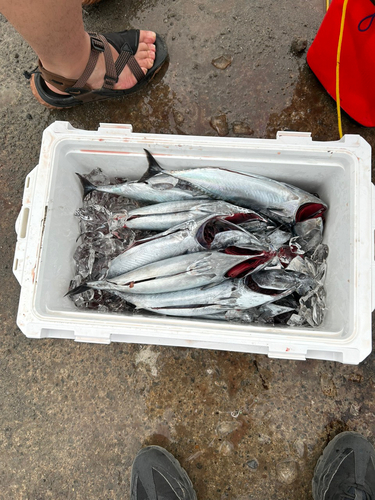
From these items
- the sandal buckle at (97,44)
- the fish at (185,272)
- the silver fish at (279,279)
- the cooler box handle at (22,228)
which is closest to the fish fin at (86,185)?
the cooler box handle at (22,228)

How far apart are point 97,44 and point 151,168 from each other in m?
0.89

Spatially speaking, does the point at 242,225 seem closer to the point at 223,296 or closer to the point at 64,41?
the point at 223,296

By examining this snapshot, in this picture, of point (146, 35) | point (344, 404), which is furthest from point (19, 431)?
point (146, 35)

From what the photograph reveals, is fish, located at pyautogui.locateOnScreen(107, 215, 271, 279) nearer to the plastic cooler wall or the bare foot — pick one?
the plastic cooler wall

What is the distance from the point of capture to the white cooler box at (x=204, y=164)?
1.34 metres

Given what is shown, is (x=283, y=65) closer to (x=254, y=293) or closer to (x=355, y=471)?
(x=254, y=293)

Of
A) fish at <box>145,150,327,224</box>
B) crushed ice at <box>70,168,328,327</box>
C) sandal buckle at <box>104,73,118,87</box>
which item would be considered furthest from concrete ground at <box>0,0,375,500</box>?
fish at <box>145,150,327,224</box>

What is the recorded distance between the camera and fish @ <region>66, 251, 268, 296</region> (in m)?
1.48

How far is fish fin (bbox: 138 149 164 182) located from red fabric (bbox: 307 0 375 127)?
107 centimetres

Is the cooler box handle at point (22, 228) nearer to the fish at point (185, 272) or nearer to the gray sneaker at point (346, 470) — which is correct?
the fish at point (185, 272)

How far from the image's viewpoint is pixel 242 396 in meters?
1.89

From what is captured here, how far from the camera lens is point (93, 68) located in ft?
6.07

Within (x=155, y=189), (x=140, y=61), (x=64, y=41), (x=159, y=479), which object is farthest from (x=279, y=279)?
(x=140, y=61)

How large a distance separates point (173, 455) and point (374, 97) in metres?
2.25
